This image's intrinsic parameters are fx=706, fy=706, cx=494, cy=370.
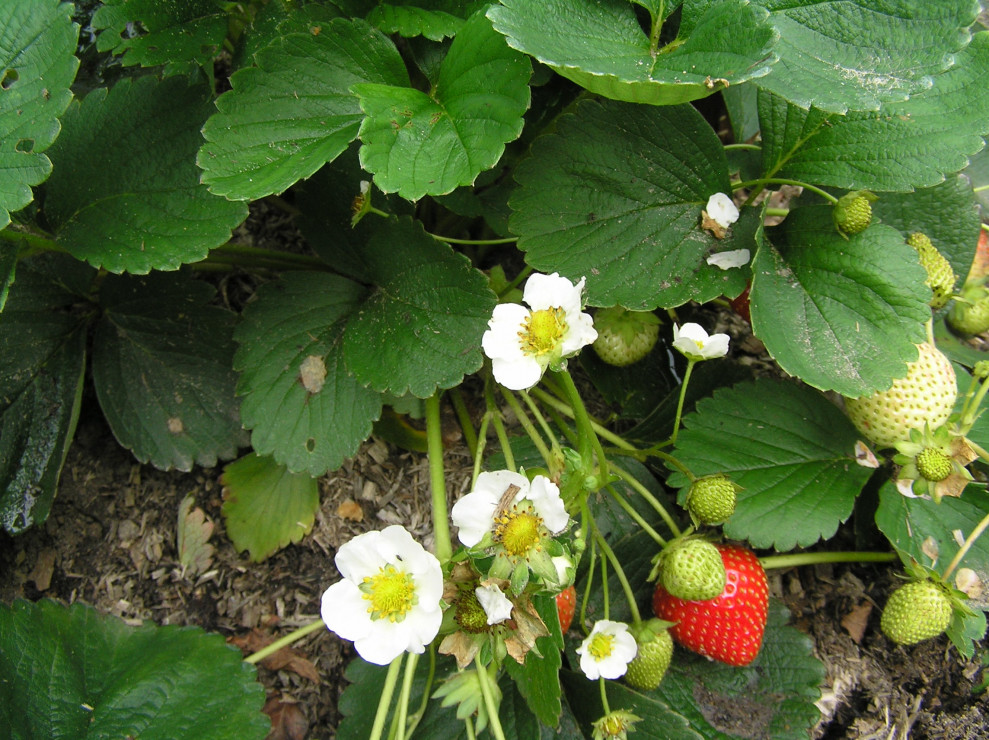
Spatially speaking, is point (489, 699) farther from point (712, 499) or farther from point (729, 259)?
point (729, 259)

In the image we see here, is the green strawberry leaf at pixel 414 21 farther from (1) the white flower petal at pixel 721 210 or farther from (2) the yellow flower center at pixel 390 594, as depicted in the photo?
(2) the yellow flower center at pixel 390 594

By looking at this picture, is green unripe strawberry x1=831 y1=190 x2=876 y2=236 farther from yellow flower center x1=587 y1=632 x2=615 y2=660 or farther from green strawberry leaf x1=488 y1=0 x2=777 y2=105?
yellow flower center x1=587 y1=632 x2=615 y2=660

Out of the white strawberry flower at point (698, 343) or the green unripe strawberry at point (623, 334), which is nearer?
the white strawberry flower at point (698, 343)

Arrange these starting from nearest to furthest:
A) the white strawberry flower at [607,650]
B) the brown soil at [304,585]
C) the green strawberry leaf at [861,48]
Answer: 1. the green strawberry leaf at [861,48]
2. the white strawberry flower at [607,650]
3. the brown soil at [304,585]

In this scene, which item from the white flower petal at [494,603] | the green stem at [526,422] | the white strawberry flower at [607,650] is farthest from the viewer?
the green stem at [526,422]

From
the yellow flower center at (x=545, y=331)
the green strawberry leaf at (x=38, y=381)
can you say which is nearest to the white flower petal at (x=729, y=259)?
the yellow flower center at (x=545, y=331)

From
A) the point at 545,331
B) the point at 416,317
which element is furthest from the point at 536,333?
the point at 416,317

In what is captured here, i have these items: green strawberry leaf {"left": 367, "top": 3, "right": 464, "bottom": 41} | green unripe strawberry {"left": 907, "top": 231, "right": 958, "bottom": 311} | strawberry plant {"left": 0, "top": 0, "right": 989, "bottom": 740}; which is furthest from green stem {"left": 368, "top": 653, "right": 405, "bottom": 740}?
green unripe strawberry {"left": 907, "top": 231, "right": 958, "bottom": 311}
